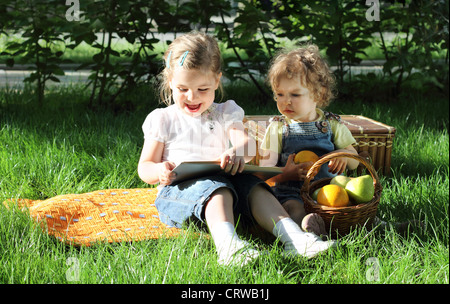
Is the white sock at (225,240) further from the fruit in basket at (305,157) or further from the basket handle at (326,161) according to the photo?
the fruit in basket at (305,157)

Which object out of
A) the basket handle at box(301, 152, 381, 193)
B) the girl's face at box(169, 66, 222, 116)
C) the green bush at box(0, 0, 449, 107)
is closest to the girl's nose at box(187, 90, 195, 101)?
the girl's face at box(169, 66, 222, 116)

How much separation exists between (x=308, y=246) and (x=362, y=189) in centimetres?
44

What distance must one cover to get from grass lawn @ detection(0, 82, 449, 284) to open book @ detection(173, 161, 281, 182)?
236 millimetres

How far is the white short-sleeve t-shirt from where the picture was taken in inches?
102

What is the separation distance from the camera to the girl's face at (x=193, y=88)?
243cm

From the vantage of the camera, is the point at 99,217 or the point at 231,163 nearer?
the point at 231,163

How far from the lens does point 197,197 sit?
2354 mm

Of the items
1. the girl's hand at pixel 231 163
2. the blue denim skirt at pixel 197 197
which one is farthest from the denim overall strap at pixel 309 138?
the girl's hand at pixel 231 163

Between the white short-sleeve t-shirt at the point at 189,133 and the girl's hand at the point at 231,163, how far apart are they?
219mm

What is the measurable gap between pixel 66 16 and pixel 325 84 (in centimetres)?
259

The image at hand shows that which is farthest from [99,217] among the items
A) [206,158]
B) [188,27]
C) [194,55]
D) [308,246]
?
[188,27]

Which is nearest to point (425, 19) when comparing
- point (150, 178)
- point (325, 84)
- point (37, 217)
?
point (325, 84)

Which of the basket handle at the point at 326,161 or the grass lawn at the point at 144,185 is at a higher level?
the basket handle at the point at 326,161

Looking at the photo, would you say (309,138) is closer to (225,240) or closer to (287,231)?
(287,231)
